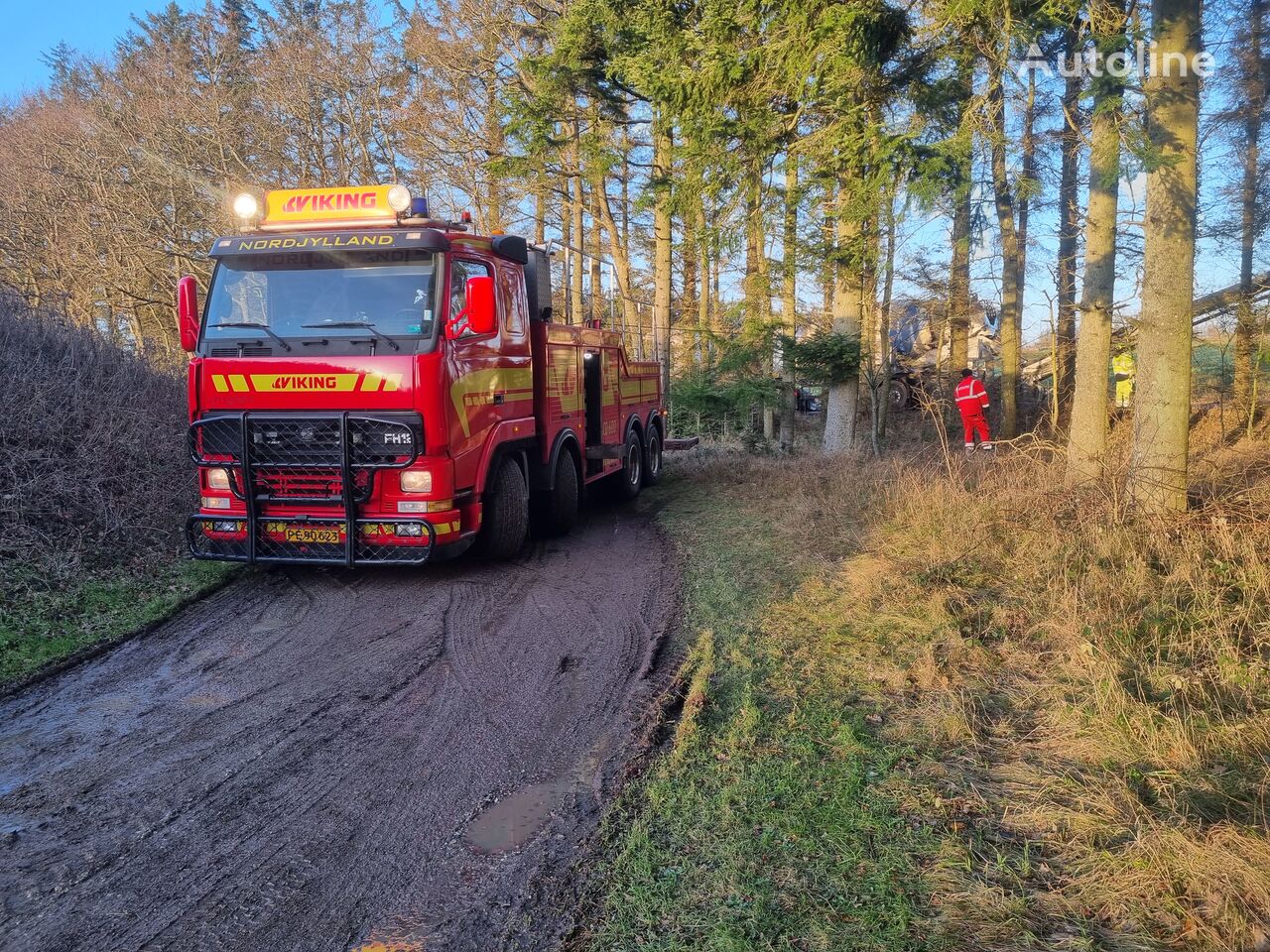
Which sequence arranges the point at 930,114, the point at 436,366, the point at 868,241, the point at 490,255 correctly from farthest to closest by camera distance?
the point at 868,241 < the point at 930,114 < the point at 490,255 < the point at 436,366

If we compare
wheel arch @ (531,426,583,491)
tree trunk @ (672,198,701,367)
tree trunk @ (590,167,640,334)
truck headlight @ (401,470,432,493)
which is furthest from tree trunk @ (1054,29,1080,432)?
truck headlight @ (401,470,432,493)

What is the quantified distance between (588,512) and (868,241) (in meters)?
5.63

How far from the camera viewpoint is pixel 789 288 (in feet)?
46.2

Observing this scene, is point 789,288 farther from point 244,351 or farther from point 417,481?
point 244,351

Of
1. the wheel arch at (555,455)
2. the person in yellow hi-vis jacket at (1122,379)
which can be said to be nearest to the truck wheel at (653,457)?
the wheel arch at (555,455)

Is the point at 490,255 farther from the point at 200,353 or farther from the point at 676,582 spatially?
the point at 676,582

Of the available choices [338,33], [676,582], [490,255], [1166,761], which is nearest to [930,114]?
[490,255]

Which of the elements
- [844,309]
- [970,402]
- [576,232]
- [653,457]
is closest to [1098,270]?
[844,309]

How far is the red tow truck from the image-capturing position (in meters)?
6.60

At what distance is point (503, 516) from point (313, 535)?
172 centimetres

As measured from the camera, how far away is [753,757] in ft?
12.6

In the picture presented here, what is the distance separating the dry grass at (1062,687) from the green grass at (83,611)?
14.8 ft

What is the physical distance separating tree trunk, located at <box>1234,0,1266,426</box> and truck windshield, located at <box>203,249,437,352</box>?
1262 centimetres

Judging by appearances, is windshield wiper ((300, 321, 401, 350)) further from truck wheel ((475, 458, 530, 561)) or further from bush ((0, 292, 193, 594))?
bush ((0, 292, 193, 594))
